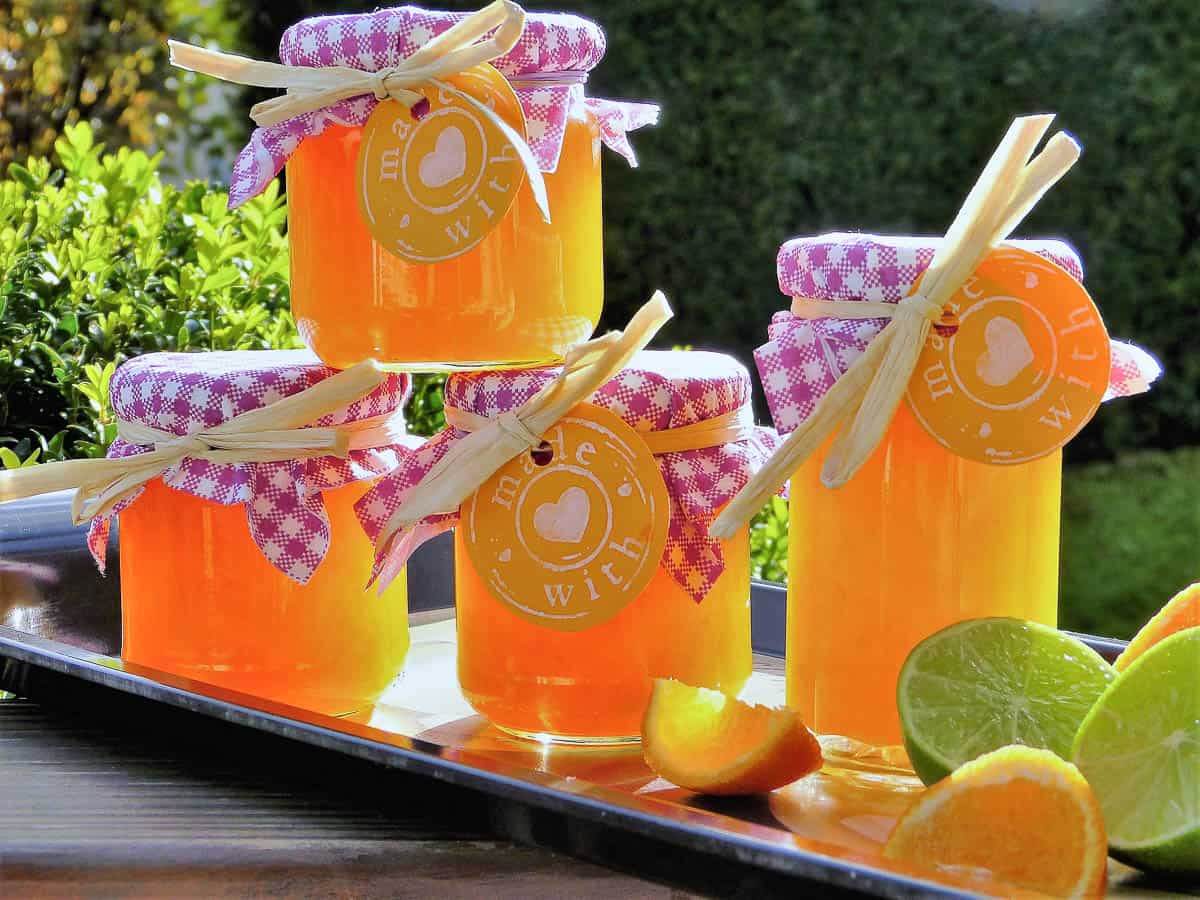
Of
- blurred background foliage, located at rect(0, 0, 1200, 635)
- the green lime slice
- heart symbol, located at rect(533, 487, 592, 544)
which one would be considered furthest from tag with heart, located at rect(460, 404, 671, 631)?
blurred background foliage, located at rect(0, 0, 1200, 635)

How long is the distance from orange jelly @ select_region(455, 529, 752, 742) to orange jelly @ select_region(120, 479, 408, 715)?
0.39 ft

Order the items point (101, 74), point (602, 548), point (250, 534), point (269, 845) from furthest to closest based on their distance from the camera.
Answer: point (101, 74) < point (250, 534) < point (602, 548) < point (269, 845)

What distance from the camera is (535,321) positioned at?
3.91 ft

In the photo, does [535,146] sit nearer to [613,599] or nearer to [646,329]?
[646,329]

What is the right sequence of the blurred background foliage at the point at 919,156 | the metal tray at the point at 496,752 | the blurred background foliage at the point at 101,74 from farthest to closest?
the blurred background foliage at the point at 919,156 → the blurred background foliage at the point at 101,74 → the metal tray at the point at 496,752

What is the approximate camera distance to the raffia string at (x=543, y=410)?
1.10 meters

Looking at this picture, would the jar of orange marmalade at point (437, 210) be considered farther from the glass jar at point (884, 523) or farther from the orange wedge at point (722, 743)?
the orange wedge at point (722, 743)

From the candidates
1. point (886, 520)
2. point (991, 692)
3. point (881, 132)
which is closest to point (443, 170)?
point (886, 520)

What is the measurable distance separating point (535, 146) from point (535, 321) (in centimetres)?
13

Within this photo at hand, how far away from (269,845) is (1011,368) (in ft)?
1.90

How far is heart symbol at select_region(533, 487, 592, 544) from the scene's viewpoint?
43.1 inches

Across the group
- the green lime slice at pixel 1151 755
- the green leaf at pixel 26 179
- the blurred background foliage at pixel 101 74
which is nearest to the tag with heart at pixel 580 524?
the green lime slice at pixel 1151 755

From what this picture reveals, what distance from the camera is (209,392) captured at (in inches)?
46.8

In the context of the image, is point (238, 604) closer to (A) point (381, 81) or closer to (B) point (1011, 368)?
(A) point (381, 81)
